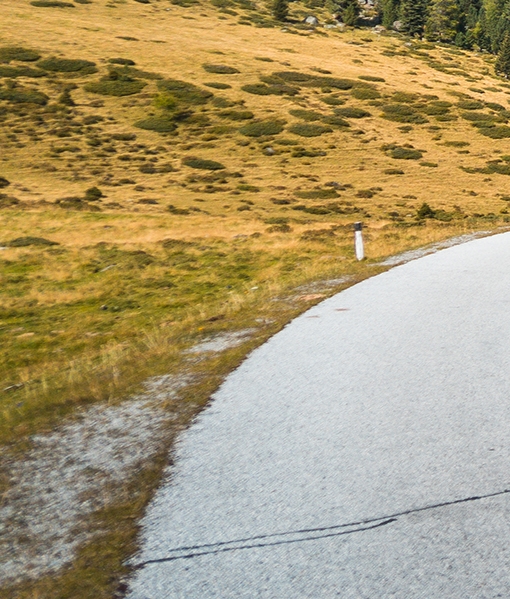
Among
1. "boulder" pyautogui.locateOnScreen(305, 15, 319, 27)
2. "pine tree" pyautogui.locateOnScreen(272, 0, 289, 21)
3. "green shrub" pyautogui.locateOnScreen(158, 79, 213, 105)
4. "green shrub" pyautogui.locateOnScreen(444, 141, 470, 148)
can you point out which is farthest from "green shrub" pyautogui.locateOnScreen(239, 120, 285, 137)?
"boulder" pyautogui.locateOnScreen(305, 15, 319, 27)

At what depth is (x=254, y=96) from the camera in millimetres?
62188

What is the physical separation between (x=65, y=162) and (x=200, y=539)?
45490 mm

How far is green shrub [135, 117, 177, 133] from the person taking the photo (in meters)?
54.2

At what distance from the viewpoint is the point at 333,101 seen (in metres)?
63.7

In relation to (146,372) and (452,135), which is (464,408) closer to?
(146,372)

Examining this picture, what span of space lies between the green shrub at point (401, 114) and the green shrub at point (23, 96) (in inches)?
1070

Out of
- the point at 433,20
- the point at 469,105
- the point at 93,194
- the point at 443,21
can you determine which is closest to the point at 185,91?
the point at 93,194

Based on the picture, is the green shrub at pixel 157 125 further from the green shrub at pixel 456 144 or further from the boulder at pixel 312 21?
the boulder at pixel 312 21

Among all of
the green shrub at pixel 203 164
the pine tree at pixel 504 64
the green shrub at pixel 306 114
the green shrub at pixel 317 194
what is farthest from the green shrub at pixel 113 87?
the pine tree at pixel 504 64

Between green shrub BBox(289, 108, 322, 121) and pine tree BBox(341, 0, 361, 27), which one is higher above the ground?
pine tree BBox(341, 0, 361, 27)

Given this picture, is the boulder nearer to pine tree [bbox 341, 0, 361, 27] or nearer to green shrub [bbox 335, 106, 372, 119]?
pine tree [bbox 341, 0, 361, 27]

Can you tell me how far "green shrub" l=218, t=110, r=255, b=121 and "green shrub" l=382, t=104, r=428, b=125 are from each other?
38.4 feet

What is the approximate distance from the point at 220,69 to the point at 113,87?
1250 cm

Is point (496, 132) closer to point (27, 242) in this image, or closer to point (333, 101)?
point (333, 101)
